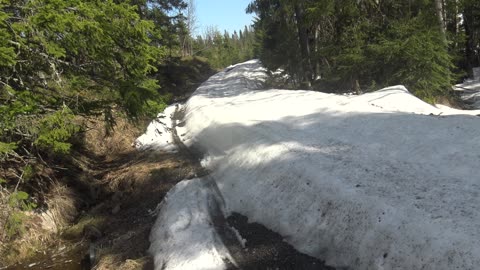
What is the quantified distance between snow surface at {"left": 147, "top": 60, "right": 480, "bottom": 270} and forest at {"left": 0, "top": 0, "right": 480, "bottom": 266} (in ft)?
9.37

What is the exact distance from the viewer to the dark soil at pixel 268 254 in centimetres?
505

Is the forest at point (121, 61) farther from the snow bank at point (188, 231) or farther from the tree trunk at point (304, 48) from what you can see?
the snow bank at point (188, 231)

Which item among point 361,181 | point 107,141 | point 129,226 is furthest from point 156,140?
point 361,181

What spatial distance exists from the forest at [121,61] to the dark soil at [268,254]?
4217mm

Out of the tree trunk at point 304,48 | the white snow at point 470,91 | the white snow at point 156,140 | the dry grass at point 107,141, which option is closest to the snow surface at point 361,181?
the white snow at point 156,140

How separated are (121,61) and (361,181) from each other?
20.8ft

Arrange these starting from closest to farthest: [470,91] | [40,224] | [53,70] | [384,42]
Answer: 1. [53,70]
2. [40,224]
3. [384,42]
4. [470,91]

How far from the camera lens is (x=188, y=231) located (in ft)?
21.5

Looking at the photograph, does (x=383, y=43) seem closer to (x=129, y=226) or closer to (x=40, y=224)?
(x=129, y=226)

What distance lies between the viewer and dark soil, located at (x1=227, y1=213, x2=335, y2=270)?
5.05 metres

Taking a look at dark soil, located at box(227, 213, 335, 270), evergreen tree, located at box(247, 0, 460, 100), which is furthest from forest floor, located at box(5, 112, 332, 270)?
evergreen tree, located at box(247, 0, 460, 100)

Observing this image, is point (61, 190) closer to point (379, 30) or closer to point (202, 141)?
point (202, 141)

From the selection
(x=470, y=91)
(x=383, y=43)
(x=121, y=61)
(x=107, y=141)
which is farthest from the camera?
(x=470, y=91)

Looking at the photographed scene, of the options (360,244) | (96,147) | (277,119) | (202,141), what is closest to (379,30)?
(277,119)
